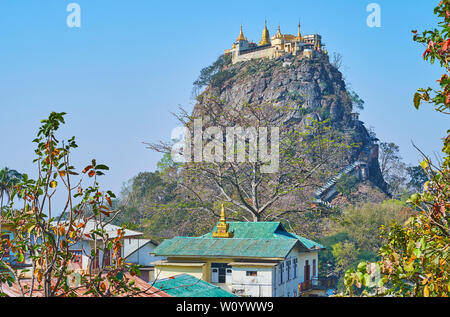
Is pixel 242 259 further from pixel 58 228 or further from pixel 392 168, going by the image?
pixel 392 168

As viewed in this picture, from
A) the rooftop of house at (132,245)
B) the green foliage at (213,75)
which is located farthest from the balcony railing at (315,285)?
the green foliage at (213,75)

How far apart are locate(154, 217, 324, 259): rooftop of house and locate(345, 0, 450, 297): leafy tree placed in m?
12.0

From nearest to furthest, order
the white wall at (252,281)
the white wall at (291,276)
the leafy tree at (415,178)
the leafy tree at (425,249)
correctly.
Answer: the leafy tree at (425,249) → the white wall at (252,281) → the white wall at (291,276) → the leafy tree at (415,178)

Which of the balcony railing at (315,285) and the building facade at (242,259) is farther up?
the building facade at (242,259)

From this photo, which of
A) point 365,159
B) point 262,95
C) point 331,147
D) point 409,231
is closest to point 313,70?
point 262,95

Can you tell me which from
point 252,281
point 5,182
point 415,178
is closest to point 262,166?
point 252,281

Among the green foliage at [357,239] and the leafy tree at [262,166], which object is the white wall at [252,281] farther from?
the green foliage at [357,239]

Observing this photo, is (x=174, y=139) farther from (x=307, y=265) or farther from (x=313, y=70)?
(x=313, y=70)

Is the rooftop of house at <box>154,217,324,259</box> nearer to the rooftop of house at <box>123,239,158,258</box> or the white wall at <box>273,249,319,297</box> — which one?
the white wall at <box>273,249,319,297</box>

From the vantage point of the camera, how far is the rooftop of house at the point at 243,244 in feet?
51.8

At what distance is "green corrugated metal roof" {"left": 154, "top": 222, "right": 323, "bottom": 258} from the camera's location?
1580cm

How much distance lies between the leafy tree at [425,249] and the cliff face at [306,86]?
2050 inches
